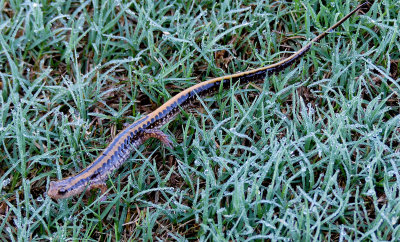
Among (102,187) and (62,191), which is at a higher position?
(62,191)

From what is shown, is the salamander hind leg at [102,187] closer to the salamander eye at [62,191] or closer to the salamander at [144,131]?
the salamander at [144,131]

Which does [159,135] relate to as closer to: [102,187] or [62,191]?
[102,187]

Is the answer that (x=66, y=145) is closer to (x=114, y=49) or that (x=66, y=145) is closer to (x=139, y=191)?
(x=139, y=191)

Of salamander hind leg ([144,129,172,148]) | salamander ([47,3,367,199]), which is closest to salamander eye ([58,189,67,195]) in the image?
salamander ([47,3,367,199])

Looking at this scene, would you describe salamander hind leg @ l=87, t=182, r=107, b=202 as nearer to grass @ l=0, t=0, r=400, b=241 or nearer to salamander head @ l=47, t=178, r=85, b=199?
grass @ l=0, t=0, r=400, b=241

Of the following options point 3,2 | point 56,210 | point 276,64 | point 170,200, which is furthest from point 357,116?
point 3,2

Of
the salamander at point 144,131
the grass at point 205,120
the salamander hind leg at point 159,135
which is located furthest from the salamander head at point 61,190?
the salamander hind leg at point 159,135

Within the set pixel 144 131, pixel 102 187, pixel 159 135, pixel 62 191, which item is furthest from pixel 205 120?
pixel 62 191
